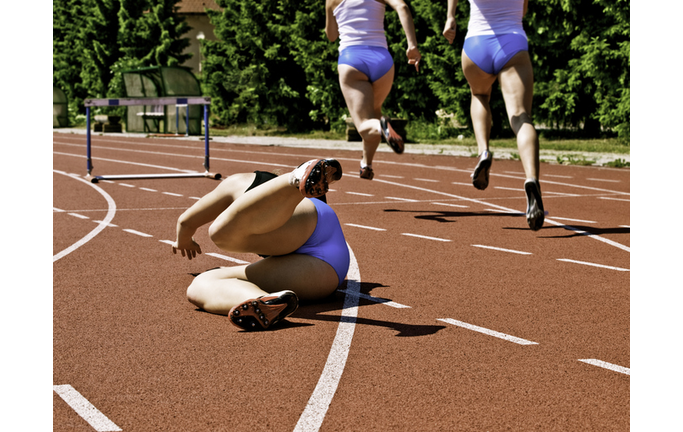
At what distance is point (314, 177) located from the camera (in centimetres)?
395

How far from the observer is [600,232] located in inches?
324

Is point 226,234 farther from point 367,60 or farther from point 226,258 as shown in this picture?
point 367,60

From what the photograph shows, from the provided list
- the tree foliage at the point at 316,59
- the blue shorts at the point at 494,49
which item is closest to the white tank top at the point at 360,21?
the blue shorts at the point at 494,49

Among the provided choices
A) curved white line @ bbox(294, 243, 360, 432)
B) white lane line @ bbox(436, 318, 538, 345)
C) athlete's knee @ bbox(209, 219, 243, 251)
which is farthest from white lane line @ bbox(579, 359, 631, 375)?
athlete's knee @ bbox(209, 219, 243, 251)

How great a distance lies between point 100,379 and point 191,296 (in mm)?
1358

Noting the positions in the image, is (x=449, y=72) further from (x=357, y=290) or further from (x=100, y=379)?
(x=100, y=379)

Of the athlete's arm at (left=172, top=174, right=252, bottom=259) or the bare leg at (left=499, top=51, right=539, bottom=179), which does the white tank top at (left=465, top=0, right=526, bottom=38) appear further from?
the athlete's arm at (left=172, top=174, right=252, bottom=259)

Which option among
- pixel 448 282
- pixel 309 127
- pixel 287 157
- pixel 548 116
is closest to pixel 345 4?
pixel 448 282

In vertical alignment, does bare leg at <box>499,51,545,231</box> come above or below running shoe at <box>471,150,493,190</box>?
above

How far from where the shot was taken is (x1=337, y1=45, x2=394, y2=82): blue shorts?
870 cm

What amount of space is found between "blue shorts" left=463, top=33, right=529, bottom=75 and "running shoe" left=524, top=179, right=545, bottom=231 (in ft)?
3.91

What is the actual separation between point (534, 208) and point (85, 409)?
3.26 m

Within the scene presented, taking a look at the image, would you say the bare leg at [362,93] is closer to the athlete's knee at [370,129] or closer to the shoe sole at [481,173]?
the athlete's knee at [370,129]

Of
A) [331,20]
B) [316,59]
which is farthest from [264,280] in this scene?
[316,59]
